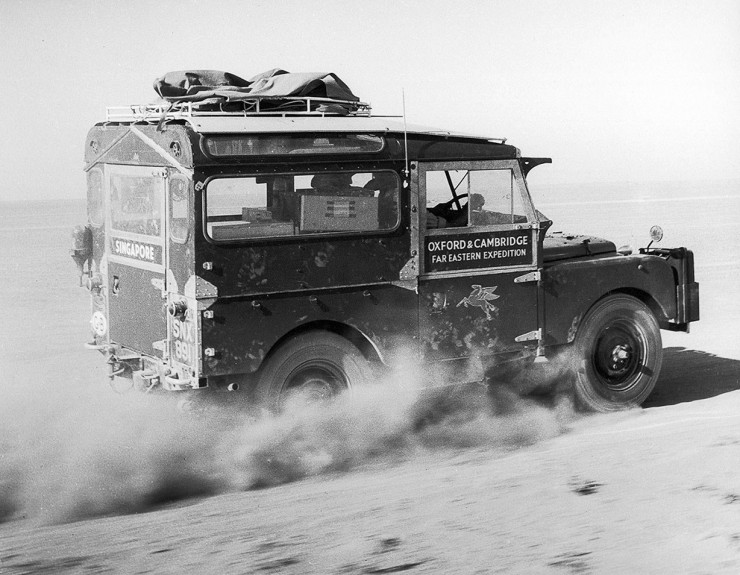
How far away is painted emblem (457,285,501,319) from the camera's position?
26.7 ft

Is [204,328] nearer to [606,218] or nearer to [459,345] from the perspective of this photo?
[459,345]

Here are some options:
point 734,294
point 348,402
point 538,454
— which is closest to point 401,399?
point 348,402

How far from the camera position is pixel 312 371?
7.70 metres

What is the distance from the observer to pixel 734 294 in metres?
15.9

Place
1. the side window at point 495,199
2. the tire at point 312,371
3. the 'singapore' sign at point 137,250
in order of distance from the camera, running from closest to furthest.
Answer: the tire at point 312,371 < the 'singapore' sign at point 137,250 < the side window at point 495,199

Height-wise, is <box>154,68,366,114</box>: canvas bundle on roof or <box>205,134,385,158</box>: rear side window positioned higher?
<box>154,68,366,114</box>: canvas bundle on roof

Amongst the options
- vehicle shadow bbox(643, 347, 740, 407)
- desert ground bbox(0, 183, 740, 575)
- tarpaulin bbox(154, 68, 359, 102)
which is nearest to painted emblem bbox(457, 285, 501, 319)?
desert ground bbox(0, 183, 740, 575)

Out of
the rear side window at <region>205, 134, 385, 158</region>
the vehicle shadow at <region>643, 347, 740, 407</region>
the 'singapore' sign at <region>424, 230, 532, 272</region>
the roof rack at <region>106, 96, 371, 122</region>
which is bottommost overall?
the vehicle shadow at <region>643, 347, 740, 407</region>

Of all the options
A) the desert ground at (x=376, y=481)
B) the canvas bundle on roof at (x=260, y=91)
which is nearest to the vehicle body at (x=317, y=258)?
the canvas bundle on roof at (x=260, y=91)

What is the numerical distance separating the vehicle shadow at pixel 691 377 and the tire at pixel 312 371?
9.88 feet

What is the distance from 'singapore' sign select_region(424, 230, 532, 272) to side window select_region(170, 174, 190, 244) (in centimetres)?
184

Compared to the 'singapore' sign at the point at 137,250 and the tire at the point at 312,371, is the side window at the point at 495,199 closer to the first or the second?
the tire at the point at 312,371

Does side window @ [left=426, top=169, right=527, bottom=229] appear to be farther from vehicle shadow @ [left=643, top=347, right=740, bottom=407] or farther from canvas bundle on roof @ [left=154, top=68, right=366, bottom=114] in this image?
vehicle shadow @ [left=643, top=347, right=740, bottom=407]

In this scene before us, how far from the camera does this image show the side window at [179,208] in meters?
7.16
